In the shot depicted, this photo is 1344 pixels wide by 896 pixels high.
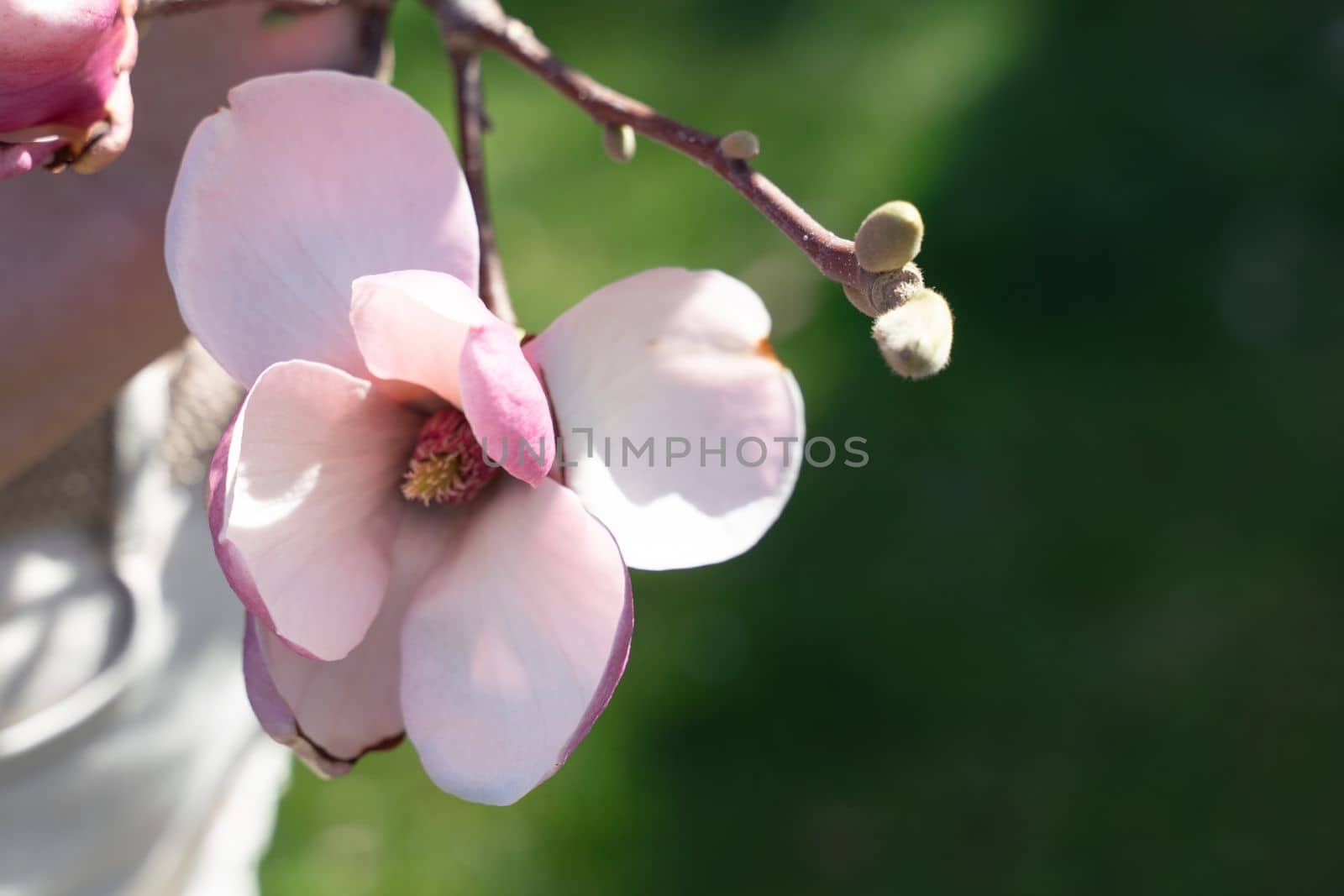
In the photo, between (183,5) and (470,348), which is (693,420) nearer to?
(470,348)

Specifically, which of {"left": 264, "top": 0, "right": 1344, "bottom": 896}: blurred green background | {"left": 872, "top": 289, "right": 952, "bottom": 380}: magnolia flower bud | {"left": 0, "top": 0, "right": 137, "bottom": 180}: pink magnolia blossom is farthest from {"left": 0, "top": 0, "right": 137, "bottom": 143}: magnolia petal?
{"left": 264, "top": 0, "right": 1344, "bottom": 896}: blurred green background

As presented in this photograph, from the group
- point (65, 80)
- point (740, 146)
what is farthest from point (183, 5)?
point (740, 146)

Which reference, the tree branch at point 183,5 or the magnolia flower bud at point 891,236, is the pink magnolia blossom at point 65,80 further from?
the magnolia flower bud at point 891,236

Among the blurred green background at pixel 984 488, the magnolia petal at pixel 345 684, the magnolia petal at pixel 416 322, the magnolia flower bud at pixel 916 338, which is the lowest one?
the blurred green background at pixel 984 488

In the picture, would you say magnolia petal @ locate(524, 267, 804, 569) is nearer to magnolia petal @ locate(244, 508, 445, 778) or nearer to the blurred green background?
magnolia petal @ locate(244, 508, 445, 778)

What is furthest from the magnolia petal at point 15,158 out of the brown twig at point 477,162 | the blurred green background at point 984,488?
the blurred green background at point 984,488

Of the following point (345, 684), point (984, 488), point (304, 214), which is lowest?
point (984, 488)
